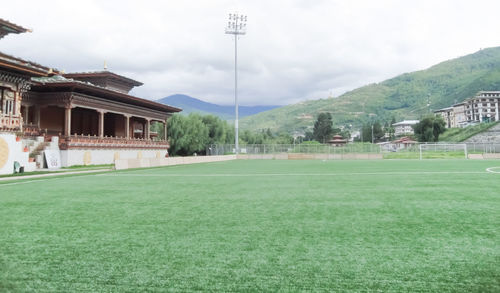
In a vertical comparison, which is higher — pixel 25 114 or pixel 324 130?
pixel 324 130

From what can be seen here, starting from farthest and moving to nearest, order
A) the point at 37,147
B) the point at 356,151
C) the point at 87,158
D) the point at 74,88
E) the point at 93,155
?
the point at 356,151, the point at 93,155, the point at 87,158, the point at 74,88, the point at 37,147

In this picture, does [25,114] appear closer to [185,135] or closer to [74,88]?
[74,88]

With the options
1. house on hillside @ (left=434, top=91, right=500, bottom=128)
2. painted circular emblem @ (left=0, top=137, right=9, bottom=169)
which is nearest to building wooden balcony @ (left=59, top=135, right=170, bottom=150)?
painted circular emblem @ (left=0, top=137, right=9, bottom=169)

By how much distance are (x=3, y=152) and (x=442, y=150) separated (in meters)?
51.3

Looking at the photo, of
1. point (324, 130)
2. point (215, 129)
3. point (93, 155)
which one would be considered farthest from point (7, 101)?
point (324, 130)

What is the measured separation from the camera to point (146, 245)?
153 inches

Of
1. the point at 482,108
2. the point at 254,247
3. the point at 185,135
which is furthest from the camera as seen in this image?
the point at 482,108

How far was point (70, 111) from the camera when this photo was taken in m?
28.3

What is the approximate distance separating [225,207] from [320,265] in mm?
3588

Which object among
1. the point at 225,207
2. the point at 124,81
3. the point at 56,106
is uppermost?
the point at 124,81

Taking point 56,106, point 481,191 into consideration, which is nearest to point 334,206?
point 481,191

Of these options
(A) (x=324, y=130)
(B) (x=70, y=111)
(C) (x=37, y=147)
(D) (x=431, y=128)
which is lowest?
(C) (x=37, y=147)

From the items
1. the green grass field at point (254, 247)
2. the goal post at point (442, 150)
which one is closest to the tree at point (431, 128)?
the goal post at point (442, 150)

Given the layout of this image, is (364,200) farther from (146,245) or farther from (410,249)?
(146,245)
